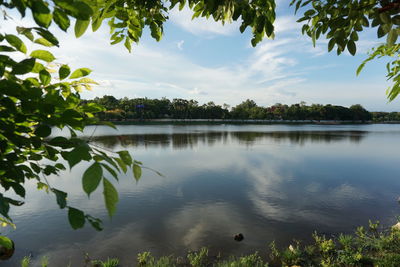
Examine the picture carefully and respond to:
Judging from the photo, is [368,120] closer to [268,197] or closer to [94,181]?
[268,197]

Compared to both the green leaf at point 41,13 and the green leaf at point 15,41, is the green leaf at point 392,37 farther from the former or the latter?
the green leaf at point 15,41

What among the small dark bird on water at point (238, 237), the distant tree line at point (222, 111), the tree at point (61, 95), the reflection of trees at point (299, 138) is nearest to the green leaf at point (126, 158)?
the tree at point (61, 95)

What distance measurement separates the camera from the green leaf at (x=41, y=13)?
36.3 inches

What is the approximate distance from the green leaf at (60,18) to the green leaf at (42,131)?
2.01ft

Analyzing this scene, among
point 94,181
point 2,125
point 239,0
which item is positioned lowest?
point 94,181

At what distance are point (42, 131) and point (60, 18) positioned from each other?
0.69 m

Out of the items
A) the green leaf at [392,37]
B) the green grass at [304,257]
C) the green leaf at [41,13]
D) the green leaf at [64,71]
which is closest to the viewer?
the green leaf at [41,13]

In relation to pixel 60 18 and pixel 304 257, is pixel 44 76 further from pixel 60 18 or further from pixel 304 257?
pixel 304 257

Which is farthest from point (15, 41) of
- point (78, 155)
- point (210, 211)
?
point (210, 211)

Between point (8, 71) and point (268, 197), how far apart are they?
1581 cm

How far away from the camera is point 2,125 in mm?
1288

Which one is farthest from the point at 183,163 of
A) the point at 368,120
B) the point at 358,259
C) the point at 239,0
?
the point at 368,120

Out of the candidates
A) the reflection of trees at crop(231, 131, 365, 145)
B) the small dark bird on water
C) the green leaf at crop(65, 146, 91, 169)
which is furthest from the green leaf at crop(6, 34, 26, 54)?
the reflection of trees at crop(231, 131, 365, 145)

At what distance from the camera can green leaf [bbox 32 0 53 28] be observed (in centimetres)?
92
